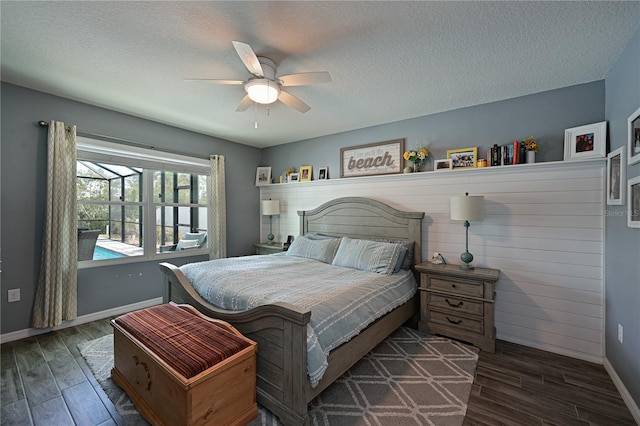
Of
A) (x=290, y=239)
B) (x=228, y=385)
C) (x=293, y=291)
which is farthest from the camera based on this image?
(x=290, y=239)

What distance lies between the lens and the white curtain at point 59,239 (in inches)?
114

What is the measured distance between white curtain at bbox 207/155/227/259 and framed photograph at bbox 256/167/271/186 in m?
0.81

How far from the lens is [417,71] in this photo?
94.8 inches

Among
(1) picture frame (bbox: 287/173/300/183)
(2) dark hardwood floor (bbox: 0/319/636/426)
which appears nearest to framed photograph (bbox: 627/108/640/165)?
(2) dark hardwood floor (bbox: 0/319/636/426)

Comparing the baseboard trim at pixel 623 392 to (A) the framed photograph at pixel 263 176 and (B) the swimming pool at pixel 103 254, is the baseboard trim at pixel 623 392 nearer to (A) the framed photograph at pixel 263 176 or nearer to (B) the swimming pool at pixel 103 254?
(A) the framed photograph at pixel 263 176

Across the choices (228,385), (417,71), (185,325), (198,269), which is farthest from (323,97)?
(228,385)

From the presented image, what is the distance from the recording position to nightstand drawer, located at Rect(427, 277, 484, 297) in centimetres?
271

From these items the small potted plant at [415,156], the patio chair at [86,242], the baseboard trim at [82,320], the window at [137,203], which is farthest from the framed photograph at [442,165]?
the patio chair at [86,242]

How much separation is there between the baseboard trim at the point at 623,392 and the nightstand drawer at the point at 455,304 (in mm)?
955

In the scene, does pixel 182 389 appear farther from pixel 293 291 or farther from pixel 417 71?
pixel 417 71

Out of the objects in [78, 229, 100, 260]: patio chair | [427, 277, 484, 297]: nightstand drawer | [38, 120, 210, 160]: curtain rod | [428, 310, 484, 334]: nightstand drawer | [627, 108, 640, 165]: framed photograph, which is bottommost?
[428, 310, 484, 334]: nightstand drawer

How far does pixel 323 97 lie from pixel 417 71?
976 mm

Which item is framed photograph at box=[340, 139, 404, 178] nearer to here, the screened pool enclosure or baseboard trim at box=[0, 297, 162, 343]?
the screened pool enclosure

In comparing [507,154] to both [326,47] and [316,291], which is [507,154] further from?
[316,291]
